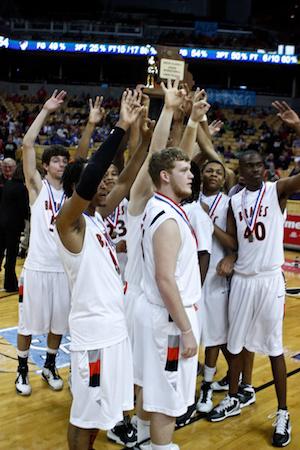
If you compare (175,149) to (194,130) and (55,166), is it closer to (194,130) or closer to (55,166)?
(194,130)

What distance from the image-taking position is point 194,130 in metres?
3.92

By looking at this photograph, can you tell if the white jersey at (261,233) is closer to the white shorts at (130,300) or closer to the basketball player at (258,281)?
the basketball player at (258,281)

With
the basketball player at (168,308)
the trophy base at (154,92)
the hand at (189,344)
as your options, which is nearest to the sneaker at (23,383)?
the basketball player at (168,308)

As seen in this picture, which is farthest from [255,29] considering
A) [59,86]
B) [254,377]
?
[254,377]

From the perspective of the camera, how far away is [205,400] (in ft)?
15.1

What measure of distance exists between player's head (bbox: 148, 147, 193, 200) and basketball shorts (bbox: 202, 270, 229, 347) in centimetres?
153

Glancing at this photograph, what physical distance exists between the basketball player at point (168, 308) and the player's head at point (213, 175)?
1347mm

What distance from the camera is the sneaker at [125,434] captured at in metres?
4.03

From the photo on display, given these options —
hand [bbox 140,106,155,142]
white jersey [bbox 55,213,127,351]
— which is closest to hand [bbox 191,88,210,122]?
hand [bbox 140,106,155,142]

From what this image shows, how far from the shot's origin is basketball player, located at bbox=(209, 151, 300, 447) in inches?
166

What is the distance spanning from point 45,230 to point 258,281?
1.72 m

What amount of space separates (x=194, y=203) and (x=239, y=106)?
2577 centimetres

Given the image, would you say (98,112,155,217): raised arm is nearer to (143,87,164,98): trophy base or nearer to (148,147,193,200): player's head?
(148,147,193,200): player's head

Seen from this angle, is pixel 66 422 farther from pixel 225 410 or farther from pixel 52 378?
pixel 225 410
